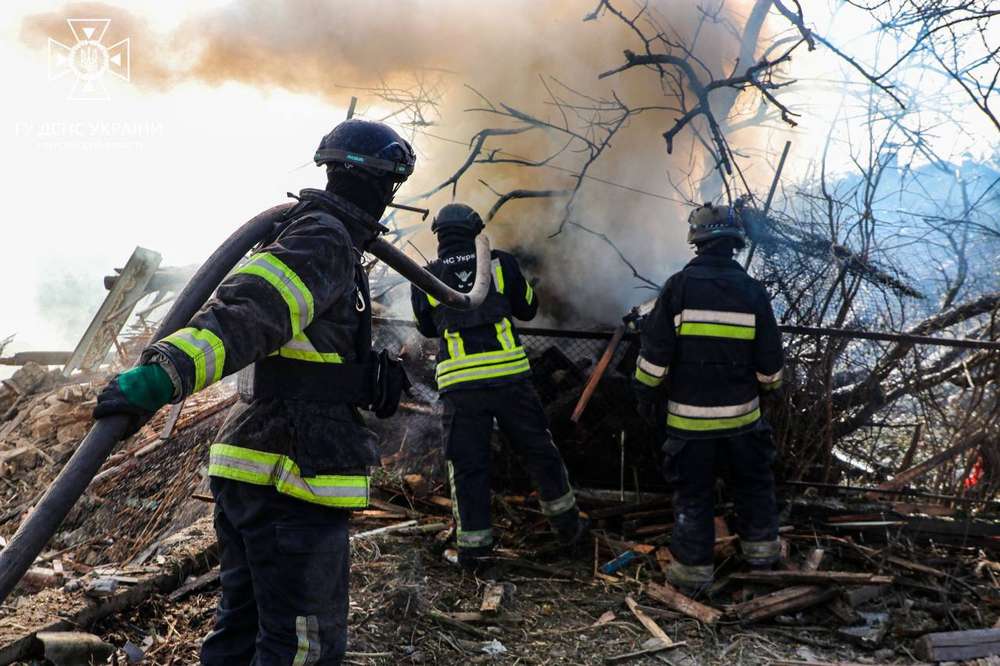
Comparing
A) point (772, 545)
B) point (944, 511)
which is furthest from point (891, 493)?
point (772, 545)

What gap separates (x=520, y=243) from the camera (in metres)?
7.07

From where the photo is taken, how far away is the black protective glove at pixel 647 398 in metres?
4.34

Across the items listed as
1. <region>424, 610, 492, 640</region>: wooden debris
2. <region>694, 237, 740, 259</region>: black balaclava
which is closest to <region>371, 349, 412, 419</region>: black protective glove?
<region>424, 610, 492, 640</region>: wooden debris

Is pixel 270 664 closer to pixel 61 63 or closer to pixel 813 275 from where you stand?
pixel 813 275

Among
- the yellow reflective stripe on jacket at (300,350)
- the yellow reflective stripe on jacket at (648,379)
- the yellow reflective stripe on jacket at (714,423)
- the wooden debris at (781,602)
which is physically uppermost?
the yellow reflective stripe on jacket at (300,350)

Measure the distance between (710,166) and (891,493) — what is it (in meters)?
3.76

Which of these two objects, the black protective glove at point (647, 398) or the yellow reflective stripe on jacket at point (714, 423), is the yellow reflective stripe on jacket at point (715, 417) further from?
the black protective glove at point (647, 398)

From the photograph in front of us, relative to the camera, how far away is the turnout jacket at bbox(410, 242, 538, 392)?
14.8 feet

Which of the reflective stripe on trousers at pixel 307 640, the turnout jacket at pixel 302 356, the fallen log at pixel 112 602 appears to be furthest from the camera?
the fallen log at pixel 112 602

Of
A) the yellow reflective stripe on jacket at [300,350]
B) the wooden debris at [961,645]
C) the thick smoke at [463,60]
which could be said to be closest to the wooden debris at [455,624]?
the yellow reflective stripe on jacket at [300,350]

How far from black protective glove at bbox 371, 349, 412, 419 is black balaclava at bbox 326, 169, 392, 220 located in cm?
53

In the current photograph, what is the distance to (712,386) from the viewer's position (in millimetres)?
4156

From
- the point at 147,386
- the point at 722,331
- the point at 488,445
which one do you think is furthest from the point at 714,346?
the point at 147,386

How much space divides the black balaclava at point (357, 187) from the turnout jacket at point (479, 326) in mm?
1974
